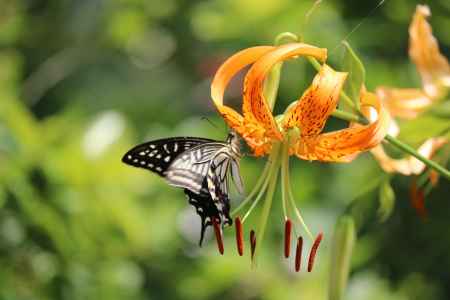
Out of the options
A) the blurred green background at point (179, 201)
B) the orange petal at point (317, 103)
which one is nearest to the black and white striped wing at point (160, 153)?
the orange petal at point (317, 103)

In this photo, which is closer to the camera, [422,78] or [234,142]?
[234,142]

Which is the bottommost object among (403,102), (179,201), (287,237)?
(179,201)

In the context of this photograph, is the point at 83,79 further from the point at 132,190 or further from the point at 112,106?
the point at 132,190

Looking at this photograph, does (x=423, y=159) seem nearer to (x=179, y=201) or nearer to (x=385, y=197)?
(x=385, y=197)

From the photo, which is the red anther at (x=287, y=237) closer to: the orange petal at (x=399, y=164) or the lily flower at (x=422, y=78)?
the orange petal at (x=399, y=164)

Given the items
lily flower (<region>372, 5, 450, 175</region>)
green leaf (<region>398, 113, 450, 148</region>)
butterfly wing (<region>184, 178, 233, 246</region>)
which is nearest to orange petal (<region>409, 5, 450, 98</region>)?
lily flower (<region>372, 5, 450, 175</region>)

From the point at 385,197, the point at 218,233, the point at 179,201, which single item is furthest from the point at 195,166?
the point at 179,201

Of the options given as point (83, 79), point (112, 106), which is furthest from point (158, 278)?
Result: point (83, 79)
